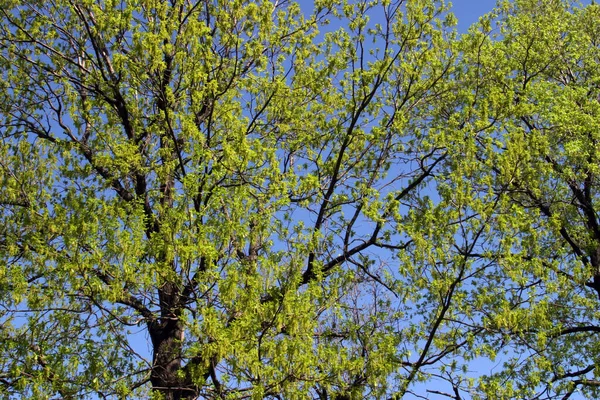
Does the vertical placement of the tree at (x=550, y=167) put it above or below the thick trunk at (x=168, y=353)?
above

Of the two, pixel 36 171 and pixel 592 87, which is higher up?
pixel 592 87

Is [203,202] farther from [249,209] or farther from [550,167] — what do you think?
[550,167]

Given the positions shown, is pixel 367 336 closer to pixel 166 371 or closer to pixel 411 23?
pixel 166 371

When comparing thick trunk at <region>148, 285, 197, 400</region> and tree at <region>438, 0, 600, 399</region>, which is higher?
tree at <region>438, 0, 600, 399</region>

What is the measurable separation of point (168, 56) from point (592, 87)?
1134 centimetres

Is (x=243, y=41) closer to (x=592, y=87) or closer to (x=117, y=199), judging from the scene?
(x=117, y=199)

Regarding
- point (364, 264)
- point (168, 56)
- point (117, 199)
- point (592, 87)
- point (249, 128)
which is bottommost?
point (364, 264)

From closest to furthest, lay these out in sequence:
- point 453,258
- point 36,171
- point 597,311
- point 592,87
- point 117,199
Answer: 1. point 453,258
2. point 117,199
3. point 36,171
4. point 597,311
5. point 592,87

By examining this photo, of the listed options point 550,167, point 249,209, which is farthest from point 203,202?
point 550,167

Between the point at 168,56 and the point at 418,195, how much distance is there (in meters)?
5.32

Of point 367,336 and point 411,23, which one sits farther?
point 411,23

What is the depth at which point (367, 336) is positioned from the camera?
10.2 meters

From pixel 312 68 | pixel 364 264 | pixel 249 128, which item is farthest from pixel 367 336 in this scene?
pixel 312 68

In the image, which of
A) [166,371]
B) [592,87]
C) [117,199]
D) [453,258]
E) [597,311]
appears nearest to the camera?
[453,258]
